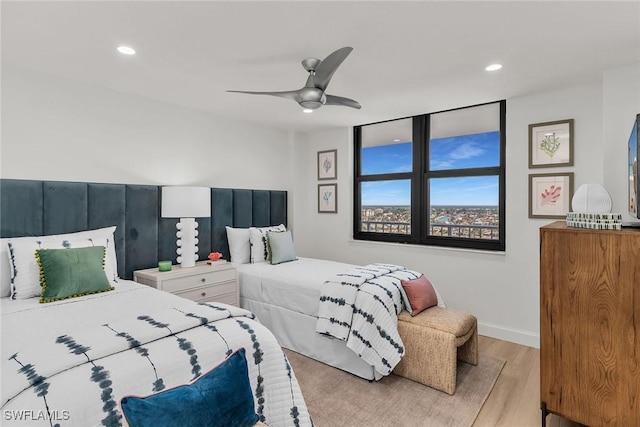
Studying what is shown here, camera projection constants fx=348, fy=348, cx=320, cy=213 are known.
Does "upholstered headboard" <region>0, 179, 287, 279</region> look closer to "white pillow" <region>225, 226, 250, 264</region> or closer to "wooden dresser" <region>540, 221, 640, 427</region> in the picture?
"white pillow" <region>225, 226, 250, 264</region>

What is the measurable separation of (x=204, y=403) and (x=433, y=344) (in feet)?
5.97

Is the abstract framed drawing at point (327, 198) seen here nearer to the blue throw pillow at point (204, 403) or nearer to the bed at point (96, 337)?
the bed at point (96, 337)

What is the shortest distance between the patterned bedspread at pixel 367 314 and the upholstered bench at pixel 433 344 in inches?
5.4

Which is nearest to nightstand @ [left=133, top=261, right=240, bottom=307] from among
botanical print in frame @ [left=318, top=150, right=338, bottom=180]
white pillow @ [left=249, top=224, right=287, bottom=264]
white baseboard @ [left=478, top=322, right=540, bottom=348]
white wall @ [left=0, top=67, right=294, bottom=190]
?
white pillow @ [left=249, top=224, right=287, bottom=264]

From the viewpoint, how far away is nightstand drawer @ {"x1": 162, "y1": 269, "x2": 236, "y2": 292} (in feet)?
10.2

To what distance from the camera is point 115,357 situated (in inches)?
54.4

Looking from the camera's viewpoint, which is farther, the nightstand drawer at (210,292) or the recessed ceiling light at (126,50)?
the nightstand drawer at (210,292)

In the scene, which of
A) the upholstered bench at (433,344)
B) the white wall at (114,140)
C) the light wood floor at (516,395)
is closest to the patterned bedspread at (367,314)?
the upholstered bench at (433,344)

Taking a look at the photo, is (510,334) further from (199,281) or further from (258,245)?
(199,281)

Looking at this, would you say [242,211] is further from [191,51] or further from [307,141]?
[191,51]

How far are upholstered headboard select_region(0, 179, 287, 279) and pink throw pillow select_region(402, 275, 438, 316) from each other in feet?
7.27

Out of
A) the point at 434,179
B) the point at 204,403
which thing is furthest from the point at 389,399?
the point at 434,179

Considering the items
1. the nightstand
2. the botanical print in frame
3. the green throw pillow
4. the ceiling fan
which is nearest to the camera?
the ceiling fan

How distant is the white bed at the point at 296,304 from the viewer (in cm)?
283
